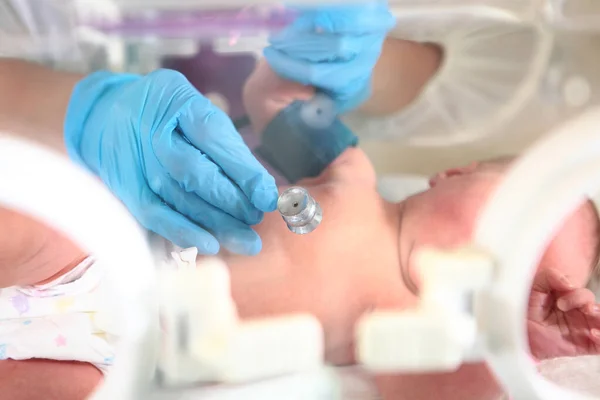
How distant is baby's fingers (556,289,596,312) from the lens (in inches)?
26.0

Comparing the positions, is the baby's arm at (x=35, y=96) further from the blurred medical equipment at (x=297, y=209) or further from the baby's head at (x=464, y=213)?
the baby's head at (x=464, y=213)

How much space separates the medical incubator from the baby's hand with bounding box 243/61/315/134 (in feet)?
0.06

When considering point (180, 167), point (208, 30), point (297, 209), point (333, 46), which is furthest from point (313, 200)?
point (208, 30)

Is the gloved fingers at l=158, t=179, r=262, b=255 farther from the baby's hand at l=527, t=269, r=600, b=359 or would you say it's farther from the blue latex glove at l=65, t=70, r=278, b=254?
the baby's hand at l=527, t=269, r=600, b=359

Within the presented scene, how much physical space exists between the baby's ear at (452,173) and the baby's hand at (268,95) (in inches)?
8.9

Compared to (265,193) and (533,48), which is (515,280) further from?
(533,48)

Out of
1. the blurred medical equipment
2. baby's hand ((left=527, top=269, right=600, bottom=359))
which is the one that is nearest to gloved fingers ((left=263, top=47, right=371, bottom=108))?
the blurred medical equipment

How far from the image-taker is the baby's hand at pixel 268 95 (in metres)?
0.78

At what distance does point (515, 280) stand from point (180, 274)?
313mm

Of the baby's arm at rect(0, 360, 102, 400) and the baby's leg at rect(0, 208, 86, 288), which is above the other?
the baby's leg at rect(0, 208, 86, 288)

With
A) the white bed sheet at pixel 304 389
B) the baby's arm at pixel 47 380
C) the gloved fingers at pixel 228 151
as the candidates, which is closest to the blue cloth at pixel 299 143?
the gloved fingers at pixel 228 151

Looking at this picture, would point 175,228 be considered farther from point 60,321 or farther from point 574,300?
point 574,300

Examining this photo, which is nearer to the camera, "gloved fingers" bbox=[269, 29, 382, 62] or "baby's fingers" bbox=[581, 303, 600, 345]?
"baby's fingers" bbox=[581, 303, 600, 345]

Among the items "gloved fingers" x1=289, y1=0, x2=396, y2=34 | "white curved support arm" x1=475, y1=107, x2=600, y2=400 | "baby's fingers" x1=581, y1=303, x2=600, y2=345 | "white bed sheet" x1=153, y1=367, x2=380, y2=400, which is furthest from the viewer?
"gloved fingers" x1=289, y1=0, x2=396, y2=34
